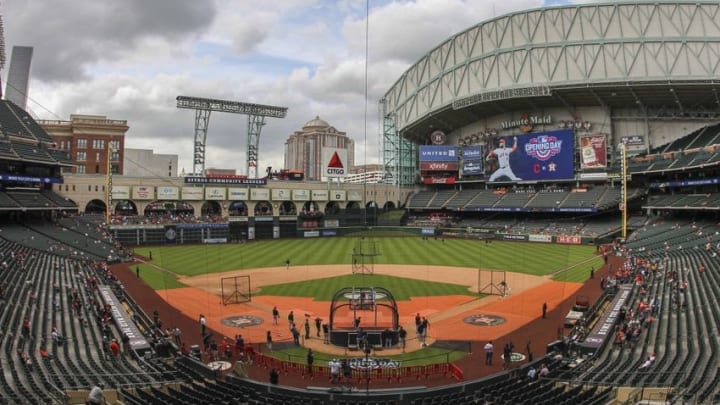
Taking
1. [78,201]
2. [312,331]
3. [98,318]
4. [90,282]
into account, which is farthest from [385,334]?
[78,201]

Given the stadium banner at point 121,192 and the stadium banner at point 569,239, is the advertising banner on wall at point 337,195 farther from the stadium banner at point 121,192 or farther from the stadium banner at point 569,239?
the stadium banner at point 569,239

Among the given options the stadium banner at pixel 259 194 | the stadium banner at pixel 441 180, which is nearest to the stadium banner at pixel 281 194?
the stadium banner at pixel 259 194

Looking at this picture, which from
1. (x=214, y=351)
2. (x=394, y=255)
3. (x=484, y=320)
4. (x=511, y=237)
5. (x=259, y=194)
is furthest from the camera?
(x=259, y=194)

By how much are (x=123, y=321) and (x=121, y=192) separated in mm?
51717

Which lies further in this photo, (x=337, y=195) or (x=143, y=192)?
(x=337, y=195)

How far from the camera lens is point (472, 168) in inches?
3558

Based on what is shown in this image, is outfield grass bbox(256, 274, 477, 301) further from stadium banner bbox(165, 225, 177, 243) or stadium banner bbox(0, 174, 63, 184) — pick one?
stadium banner bbox(165, 225, 177, 243)

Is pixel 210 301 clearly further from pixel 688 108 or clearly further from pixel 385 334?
pixel 688 108

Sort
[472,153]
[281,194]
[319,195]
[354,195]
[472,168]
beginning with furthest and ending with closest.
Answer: [354,195], [319,195], [472,153], [472,168], [281,194]

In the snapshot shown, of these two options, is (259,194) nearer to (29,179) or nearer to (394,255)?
(394,255)

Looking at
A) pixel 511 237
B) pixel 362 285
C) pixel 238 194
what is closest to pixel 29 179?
pixel 238 194

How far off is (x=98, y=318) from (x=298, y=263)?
88.6 ft

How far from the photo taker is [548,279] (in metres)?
42.3

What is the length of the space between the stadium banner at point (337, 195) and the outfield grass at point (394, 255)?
1906 centimetres
